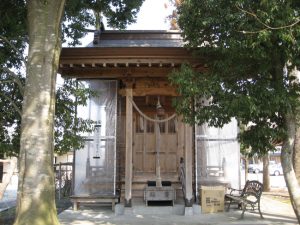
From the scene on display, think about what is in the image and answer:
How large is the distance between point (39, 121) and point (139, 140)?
5844mm

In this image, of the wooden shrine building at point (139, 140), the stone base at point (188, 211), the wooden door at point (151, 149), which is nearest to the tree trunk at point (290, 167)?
the wooden shrine building at point (139, 140)

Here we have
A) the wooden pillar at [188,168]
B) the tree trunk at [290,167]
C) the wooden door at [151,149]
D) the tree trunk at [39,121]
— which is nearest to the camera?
the tree trunk at [39,121]

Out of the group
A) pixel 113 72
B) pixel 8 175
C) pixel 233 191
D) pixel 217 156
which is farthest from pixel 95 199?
pixel 233 191

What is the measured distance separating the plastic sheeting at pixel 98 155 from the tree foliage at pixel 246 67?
371 cm

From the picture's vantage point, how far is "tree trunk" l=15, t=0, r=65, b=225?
6121 millimetres

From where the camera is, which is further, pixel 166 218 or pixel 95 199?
pixel 95 199

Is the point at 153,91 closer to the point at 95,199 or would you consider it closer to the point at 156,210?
the point at 156,210

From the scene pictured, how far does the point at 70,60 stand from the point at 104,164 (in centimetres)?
302

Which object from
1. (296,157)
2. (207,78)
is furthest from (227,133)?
(207,78)

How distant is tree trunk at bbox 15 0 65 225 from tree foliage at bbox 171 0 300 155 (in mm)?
2262

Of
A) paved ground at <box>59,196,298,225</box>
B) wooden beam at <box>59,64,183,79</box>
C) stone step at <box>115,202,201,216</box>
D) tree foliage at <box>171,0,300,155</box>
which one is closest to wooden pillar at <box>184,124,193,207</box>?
stone step at <box>115,202,201,216</box>

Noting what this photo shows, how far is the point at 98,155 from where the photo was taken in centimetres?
1051

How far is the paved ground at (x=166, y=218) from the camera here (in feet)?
28.8

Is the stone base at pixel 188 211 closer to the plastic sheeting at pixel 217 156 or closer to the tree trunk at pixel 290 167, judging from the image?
the plastic sheeting at pixel 217 156
